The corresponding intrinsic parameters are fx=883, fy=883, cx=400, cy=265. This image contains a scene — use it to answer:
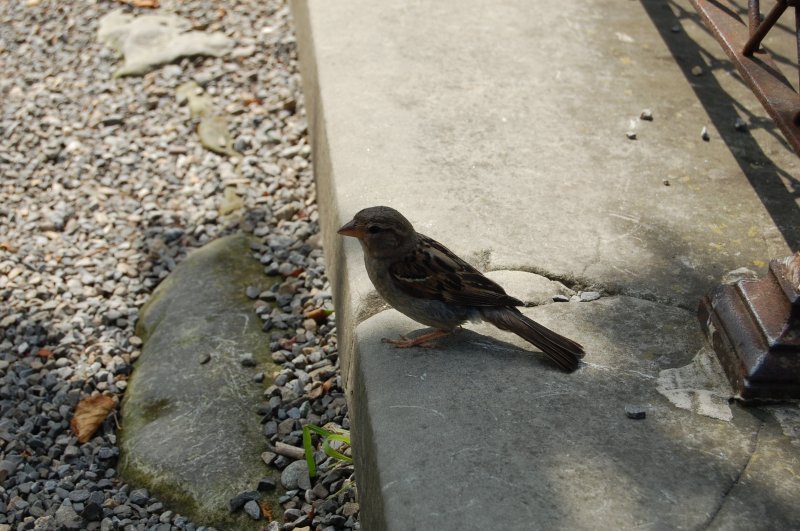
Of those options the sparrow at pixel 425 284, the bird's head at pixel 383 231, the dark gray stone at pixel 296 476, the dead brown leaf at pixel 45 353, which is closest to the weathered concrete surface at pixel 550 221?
the sparrow at pixel 425 284

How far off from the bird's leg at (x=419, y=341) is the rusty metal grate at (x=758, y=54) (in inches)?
60.8

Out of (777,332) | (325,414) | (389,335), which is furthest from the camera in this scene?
(325,414)

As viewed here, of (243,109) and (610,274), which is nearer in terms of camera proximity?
(610,274)

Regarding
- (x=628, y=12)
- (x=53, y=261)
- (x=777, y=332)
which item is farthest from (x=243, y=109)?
(x=777, y=332)

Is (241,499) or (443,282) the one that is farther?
(241,499)

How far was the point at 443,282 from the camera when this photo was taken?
3.21 meters

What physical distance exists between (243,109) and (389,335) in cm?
329

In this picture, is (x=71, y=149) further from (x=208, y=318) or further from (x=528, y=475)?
(x=528, y=475)

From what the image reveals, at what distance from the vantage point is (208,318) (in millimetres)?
4383

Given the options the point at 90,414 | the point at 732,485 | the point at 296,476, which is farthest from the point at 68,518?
the point at 732,485

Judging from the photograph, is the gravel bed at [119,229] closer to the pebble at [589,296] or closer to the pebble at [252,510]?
the pebble at [252,510]

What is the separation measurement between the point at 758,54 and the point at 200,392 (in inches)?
119

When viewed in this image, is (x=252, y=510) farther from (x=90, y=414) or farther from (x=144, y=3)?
(x=144, y=3)

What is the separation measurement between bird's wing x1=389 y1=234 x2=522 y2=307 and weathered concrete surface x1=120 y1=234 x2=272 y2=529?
106 centimetres
